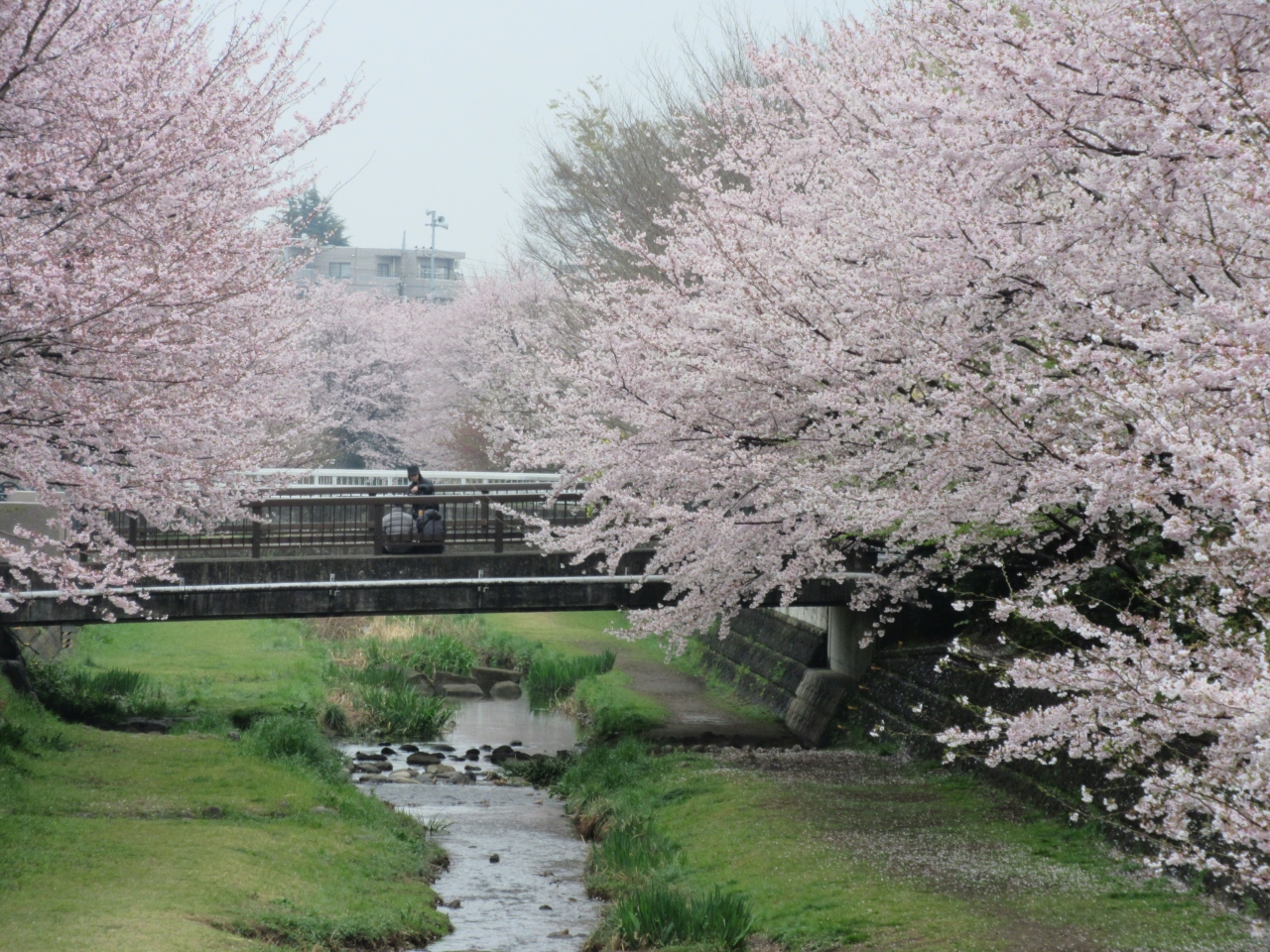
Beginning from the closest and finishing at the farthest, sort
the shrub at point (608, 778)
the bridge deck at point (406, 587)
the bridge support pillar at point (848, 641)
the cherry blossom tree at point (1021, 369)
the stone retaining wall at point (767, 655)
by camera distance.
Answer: the cherry blossom tree at point (1021, 369) < the shrub at point (608, 778) < the bridge deck at point (406, 587) < the bridge support pillar at point (848, 641) < the stone retaining wall at point (767, 655)

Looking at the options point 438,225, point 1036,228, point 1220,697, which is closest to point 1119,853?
point 1036,228

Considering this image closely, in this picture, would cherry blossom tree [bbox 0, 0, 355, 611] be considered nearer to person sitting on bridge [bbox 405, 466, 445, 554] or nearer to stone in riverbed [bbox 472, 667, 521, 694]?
person sitting on bridge [bbox 405, 466, 445, 554]

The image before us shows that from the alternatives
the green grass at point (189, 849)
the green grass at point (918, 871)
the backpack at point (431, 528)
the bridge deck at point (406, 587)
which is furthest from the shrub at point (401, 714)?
the green grass at point (918, 871)

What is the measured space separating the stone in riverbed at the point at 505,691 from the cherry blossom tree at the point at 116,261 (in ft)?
39.5

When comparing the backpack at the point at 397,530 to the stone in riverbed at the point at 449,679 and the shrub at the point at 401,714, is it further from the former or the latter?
the stone in riverbed at the point at 449,679

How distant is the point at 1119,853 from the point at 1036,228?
16.6ft

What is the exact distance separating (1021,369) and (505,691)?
1695cm

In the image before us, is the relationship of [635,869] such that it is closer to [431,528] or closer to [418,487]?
[431,528]

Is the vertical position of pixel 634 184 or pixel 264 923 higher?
pixel 634 184

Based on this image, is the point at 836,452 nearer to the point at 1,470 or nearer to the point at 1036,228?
the point at 1036,228

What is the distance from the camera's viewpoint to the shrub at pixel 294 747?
16.2m

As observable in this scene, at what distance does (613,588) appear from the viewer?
19.1m

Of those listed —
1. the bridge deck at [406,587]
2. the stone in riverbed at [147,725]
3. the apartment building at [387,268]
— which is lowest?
the stone in riverbed at [147,725]


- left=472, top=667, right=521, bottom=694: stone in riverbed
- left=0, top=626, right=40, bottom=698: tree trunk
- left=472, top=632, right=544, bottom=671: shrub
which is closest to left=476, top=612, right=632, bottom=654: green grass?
left=472, top=632, right=544, bottom=671: shrub
